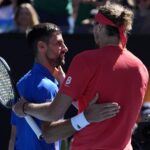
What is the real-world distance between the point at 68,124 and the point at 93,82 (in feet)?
1.20

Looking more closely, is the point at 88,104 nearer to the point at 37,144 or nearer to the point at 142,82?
the point at 142,82

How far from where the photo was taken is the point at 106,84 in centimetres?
357

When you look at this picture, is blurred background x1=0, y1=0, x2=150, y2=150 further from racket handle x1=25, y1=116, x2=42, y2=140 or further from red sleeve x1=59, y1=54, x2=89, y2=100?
red sleeve x1=59, y1=54, x2=89, y2=100

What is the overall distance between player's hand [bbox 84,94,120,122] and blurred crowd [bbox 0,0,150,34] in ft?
11.1

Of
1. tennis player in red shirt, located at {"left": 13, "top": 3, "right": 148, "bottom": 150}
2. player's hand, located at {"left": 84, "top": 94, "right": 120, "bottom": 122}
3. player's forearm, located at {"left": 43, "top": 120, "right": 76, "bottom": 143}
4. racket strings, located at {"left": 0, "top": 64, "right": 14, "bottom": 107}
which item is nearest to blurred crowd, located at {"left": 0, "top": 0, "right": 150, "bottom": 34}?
racket strings, located at {"left": 0, "top": 64, "right": 14, "bottom": 107}

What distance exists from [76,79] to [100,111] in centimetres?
23

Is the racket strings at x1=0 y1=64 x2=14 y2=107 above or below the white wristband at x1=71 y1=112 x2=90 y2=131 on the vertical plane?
below

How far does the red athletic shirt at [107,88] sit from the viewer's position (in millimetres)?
3557

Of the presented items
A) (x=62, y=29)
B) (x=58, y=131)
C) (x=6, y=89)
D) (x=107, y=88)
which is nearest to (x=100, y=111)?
(x=107, y=88)

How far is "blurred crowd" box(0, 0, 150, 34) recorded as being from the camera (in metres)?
7.04

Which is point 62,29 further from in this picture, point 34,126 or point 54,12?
point 34,126

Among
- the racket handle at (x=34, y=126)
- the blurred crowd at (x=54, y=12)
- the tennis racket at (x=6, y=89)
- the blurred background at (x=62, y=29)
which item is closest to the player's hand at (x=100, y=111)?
the racket handle at (x=34, y=126)

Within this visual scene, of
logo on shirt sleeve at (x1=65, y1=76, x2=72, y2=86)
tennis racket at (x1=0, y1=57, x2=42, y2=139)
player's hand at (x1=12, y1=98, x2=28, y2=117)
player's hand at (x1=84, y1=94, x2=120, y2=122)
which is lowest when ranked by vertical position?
tennis racket at (x1=0, y1=57, x2=42, y2=139)

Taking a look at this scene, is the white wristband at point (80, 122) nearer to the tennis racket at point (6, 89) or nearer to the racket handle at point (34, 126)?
the racket handle at point (34, 126)
